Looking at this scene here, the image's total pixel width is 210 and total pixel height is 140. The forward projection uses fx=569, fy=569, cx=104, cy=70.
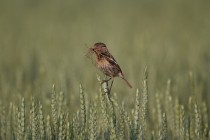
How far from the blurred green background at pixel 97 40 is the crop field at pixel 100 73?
2cm

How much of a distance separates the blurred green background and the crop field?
2cm

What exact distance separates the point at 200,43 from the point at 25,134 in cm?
469

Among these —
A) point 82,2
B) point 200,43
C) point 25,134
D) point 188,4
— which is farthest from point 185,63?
point 82,2

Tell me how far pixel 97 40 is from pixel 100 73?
9.05 feet

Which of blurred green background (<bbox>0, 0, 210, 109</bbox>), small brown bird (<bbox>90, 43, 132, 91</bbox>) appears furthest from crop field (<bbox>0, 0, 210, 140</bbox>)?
small brown bird (<bbox>90, 43, 132, 91</bbox>)

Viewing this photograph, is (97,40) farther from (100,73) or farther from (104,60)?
(104,60)

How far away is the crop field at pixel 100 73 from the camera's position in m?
3.12

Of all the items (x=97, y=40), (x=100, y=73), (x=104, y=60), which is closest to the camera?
(x=104, y=60)

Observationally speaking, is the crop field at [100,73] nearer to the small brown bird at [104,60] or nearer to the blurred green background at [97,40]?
the blurred green background at [97,40]

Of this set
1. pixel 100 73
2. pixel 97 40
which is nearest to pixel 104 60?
pixel 100 73

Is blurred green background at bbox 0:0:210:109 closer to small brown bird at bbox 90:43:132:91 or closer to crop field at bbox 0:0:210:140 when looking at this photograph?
crop field at bbox 0:0:210:140

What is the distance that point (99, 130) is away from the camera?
12.0 feet

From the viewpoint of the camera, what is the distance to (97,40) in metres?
8.72

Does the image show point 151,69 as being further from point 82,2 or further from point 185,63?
point 82,2
